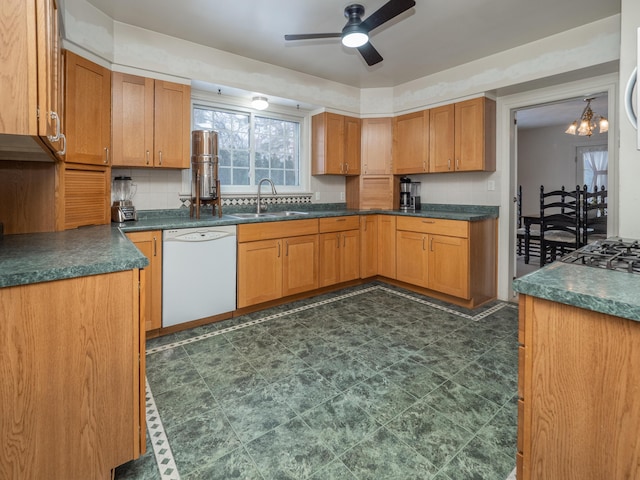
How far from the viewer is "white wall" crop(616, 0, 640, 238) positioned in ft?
6.01

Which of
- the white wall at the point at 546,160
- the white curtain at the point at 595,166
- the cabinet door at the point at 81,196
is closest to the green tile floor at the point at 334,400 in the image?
the cabinet door at the point at 81,196

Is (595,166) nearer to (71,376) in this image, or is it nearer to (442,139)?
(442,139)

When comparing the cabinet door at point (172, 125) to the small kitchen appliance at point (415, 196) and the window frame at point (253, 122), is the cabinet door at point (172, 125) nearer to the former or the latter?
the window frame at point (253, 122)

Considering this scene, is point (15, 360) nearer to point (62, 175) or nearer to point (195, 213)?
point (62, 175)

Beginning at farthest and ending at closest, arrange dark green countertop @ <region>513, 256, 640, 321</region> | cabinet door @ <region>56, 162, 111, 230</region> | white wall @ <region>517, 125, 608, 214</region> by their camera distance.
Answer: white wall @ <region>517, 125, 608, 214</region> → cabinet door @ <region>56, 162, 111, 230</region> → dark green countertop @ <region>513, 256, 640, 321</region>

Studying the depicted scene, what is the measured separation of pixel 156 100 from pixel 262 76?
3.65ft

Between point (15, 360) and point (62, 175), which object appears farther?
point (62, 175)

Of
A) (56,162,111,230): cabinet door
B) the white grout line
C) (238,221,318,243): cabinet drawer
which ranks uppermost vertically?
(56,162,111,230): cabinet door

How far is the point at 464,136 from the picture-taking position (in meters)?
3.52

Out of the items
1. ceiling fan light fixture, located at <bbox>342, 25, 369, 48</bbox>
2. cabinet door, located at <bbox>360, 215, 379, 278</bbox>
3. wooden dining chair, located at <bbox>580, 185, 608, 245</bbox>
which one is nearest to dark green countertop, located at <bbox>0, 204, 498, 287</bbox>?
ceiling fan light fixture, located at <bbox>342, 25, 369, 48</bbox>

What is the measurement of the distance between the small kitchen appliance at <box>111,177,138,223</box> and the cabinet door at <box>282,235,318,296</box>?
132 centimetres

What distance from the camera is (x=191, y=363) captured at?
7.30ft

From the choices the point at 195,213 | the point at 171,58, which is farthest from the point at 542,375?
the point at 171,58

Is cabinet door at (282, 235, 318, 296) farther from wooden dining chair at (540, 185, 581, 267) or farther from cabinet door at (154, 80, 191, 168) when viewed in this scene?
wooden dining chair at (540, 185, 581, 267)
